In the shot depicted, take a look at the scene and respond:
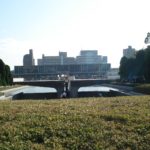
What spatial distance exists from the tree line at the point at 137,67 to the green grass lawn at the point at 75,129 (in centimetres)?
6129

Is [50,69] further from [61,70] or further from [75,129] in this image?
[75,129]

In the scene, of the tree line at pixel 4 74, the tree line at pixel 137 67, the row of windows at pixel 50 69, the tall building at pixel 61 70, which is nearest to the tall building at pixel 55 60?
the tall building at pixel 61 70

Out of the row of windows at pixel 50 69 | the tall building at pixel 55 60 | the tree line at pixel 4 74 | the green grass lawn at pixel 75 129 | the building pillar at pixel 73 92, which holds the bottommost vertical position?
the building pillar at pixel 73 92

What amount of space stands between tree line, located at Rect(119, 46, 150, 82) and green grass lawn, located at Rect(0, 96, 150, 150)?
61291 mm

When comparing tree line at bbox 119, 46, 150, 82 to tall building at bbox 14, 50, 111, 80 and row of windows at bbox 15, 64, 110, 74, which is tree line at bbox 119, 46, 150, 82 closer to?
row of windows at bbox 15, 64, 110, 74

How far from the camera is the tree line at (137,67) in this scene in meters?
74.1

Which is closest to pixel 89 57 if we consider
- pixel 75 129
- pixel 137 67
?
pixel 137 67

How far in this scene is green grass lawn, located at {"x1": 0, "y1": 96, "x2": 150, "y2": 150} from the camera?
806 cm

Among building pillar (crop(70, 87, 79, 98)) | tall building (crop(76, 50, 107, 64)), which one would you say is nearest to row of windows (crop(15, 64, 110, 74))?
tall building (crop(76, 50, 107, 64))

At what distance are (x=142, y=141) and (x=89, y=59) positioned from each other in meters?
188

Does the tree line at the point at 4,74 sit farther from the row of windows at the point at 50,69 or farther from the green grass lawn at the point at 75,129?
the green grass lawn at the point at 75,129

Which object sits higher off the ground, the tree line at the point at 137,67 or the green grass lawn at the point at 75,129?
the tree line at the point at 137,67

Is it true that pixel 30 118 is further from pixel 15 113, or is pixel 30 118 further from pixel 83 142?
pixel 83 142

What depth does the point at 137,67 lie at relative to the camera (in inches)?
3467
